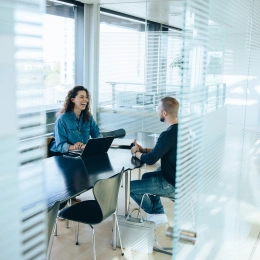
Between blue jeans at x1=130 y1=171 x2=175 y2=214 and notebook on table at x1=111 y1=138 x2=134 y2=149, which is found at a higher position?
notebook on table at x1=111 y1=138 x2=134 y2=149

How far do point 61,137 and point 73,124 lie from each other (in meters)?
0.21

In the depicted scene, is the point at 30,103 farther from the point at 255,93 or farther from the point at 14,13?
the point at 255,93

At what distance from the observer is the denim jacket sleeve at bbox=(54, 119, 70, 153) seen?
3957 mm

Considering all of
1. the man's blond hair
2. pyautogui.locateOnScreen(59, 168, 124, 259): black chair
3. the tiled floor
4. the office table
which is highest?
the man's blond hair

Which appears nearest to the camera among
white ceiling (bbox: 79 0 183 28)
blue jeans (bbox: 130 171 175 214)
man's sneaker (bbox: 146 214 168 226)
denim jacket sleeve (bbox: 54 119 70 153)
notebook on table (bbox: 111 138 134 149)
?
blue jeans (bbox: 130 171 175 214)

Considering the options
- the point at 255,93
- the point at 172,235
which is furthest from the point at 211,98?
the point at 255,93

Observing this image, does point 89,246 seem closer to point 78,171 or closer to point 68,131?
point 78,171

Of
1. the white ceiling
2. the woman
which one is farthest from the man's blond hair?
the white ceiling

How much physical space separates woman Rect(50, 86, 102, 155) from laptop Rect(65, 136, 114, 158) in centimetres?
16

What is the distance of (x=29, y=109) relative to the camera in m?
0.80

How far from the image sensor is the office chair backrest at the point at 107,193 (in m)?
2.77

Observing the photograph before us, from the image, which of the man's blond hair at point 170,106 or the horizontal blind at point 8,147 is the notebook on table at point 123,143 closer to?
the man's blond hair at point 170,106

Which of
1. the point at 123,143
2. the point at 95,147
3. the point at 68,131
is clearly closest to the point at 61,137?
the point at 68,131

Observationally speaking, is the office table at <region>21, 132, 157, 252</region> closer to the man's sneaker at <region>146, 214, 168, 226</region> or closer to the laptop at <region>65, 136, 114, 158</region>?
the laptop at <region>65, 136, 114, 158</region>
